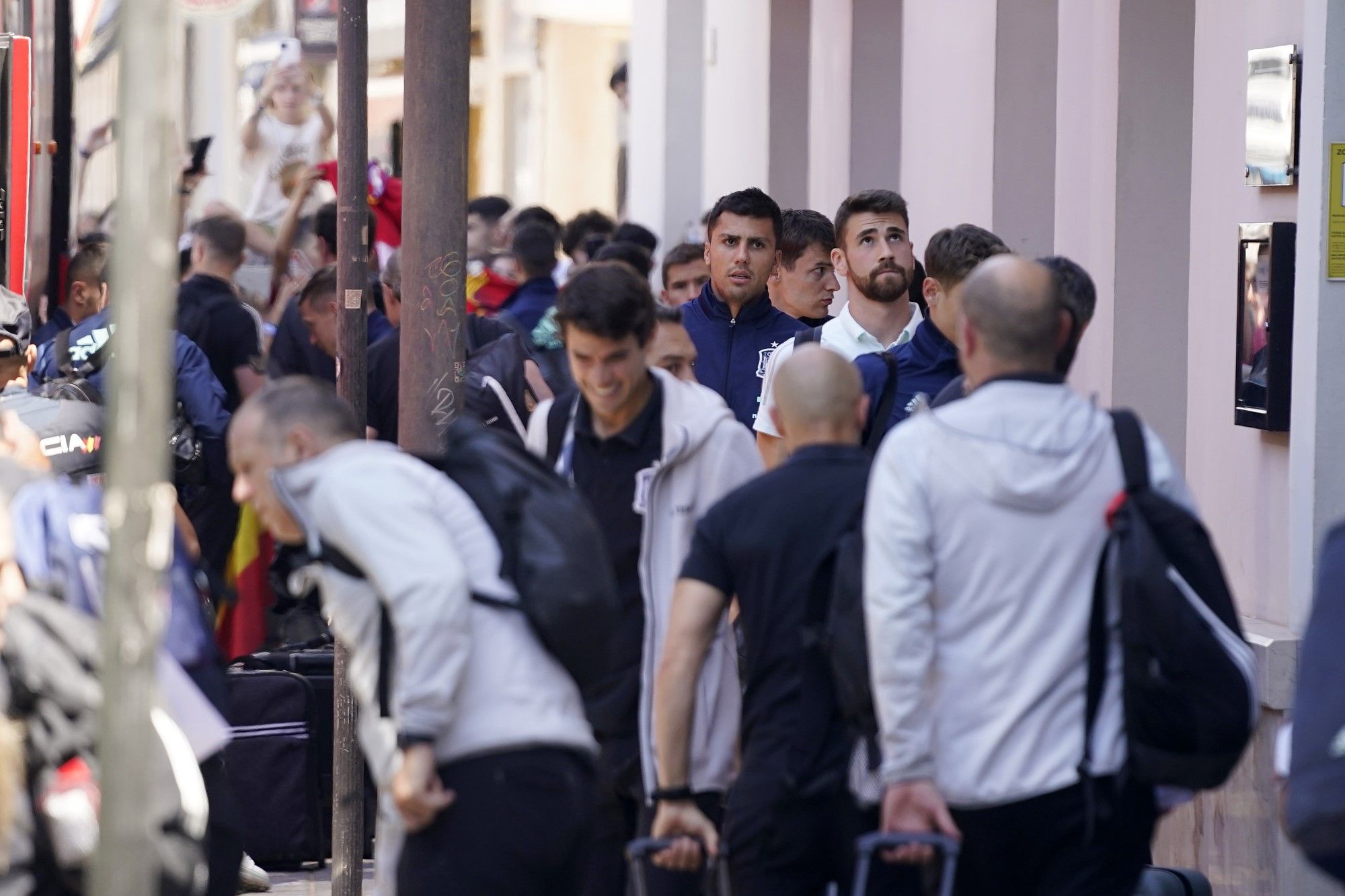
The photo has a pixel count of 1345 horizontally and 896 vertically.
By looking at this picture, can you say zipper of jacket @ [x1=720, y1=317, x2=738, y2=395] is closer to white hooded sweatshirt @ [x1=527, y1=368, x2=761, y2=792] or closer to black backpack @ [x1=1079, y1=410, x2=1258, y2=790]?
white hooded sweatshirt @ [x1=527, y1=368, x2=761, y2=792]

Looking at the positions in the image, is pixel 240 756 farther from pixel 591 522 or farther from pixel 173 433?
pixel 591 522

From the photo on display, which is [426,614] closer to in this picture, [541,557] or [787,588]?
[541,557]

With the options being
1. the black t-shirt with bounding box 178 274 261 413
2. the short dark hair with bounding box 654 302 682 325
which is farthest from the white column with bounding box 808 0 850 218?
the short dark hair with bounding box 654 302 682 325

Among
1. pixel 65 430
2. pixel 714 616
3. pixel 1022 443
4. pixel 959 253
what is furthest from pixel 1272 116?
pixel 65 430

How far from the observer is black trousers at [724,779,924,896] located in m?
4.50

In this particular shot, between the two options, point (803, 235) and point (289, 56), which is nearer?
point (803, 235)

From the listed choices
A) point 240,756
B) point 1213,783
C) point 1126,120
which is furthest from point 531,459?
point 1126,120

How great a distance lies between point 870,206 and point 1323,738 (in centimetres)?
369

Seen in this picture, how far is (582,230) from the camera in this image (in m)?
14.7

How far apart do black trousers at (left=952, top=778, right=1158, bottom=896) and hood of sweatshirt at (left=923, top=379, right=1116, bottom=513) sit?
558mm

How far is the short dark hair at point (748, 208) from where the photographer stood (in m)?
7.34

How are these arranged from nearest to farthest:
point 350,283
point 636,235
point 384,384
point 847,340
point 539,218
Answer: point 350,283 < point 847,340 < point 384,384 < point 539,218 < point 636,235

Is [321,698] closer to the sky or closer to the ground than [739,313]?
closer to the ground

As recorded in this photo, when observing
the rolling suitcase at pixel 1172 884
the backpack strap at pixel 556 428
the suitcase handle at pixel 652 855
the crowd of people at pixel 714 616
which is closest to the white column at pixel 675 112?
the rolling suitcase at pixel 1172 884
